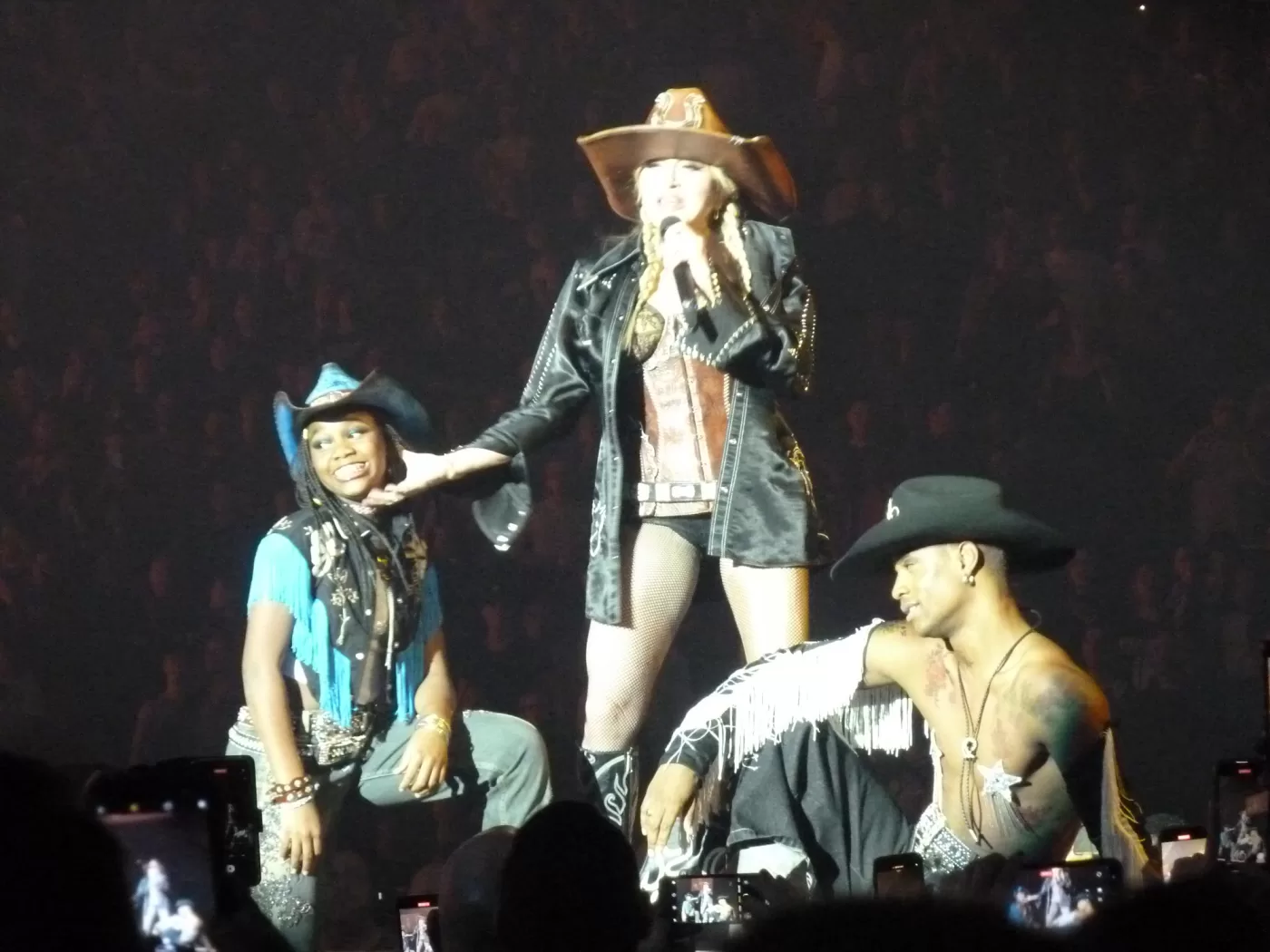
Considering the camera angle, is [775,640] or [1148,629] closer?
[775,640]

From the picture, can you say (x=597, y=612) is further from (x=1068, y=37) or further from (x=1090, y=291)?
(x=1068, y=37)

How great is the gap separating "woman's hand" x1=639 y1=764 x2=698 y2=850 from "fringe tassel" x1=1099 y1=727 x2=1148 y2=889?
3.28ft

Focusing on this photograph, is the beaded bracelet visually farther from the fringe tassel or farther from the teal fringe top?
the fringe tassel

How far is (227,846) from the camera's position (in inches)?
83.8

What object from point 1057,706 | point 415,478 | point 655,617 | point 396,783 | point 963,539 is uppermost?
point 415,478

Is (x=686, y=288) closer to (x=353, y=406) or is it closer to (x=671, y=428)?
(x=671, y=428)

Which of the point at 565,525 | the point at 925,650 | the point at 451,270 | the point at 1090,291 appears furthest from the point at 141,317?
the point at 1090,291

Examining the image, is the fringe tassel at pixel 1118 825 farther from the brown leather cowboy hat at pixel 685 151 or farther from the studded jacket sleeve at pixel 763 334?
the brown leather cowboy hat at pixel 685 151

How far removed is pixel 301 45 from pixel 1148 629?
2858 millimetres

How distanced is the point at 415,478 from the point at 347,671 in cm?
53

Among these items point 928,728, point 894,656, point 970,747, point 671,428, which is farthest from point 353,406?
point 970,747

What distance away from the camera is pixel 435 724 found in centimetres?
459

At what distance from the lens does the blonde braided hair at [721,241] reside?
4.70 m

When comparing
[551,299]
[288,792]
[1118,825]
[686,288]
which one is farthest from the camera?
[551,299]
